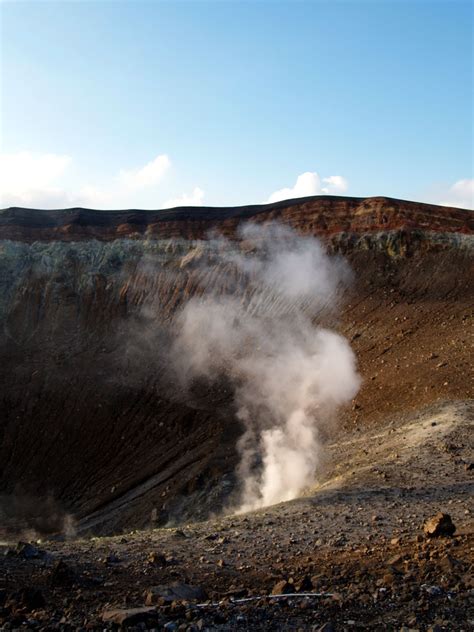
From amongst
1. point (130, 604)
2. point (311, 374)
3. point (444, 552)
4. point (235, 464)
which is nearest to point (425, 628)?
point (444, 552)

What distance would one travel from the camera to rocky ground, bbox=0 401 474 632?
242 inches

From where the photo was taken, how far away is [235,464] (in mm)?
20922

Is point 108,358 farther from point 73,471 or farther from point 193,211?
point 193,211

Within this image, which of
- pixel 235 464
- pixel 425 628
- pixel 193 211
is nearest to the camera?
pixel 425 628

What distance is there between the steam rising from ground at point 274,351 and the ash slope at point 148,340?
95cm

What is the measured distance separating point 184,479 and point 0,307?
22.9 meters

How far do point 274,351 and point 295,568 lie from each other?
19777mm

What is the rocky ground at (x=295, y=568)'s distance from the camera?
6156mm

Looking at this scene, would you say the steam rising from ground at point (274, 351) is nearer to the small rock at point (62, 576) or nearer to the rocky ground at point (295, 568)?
the rocky ground at point (295, 568)

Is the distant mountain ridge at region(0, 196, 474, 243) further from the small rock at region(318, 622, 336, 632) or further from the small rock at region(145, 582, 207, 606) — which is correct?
the small rock at region(318, 622, 336, 632)

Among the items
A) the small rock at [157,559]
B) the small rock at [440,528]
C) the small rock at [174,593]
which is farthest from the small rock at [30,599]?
the small rock at [440,528]

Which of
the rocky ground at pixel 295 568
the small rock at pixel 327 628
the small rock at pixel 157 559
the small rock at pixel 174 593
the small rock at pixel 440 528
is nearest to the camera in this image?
the small rock at pixel 327 628

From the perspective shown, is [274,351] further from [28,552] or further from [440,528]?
[28,552]

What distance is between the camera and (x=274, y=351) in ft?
91.2
